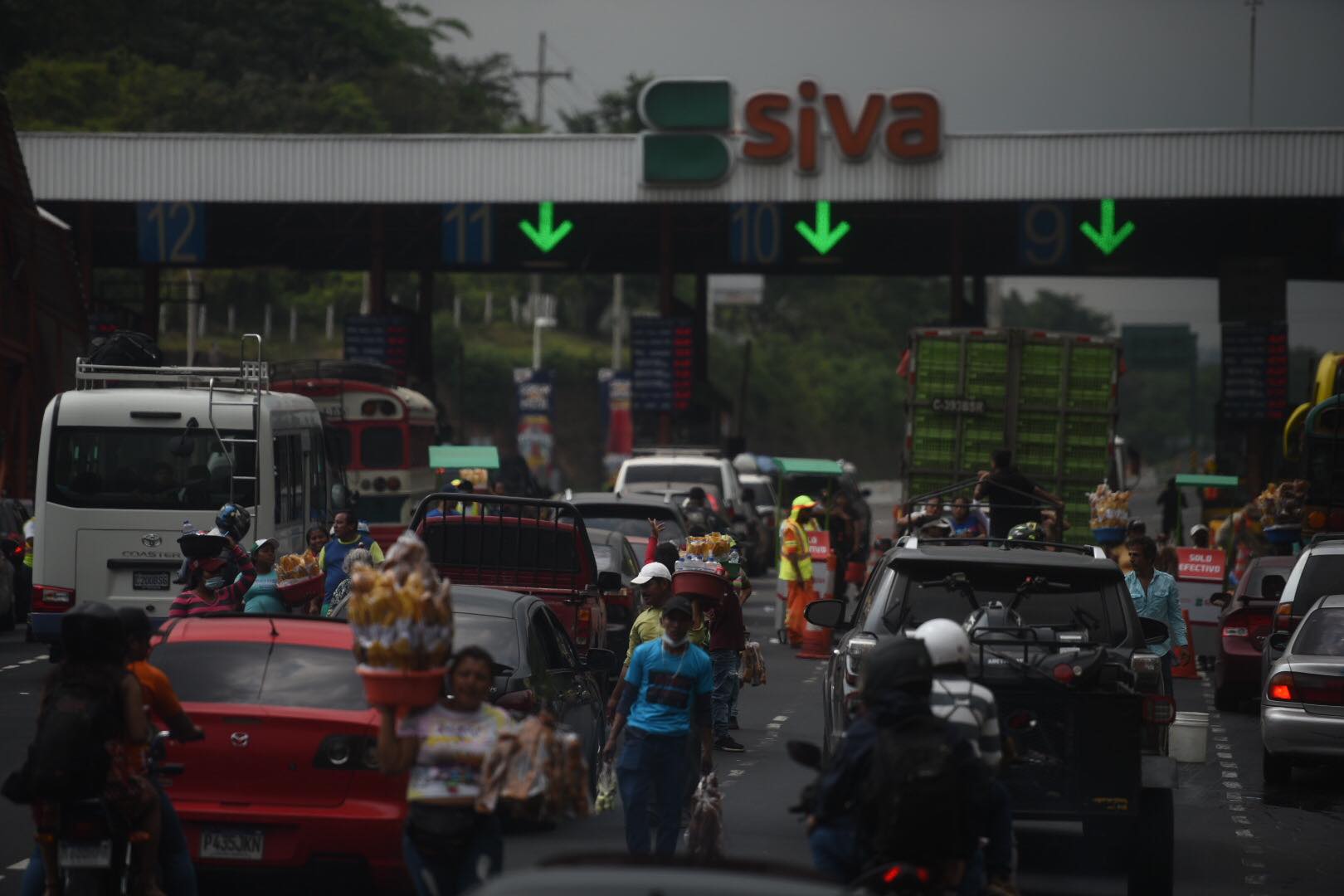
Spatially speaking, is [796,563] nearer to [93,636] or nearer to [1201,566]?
[1201,566]

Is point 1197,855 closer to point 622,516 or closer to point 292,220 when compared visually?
point 622,516

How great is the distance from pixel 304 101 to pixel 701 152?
1813 inches

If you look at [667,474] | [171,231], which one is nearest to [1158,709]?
[667,474]

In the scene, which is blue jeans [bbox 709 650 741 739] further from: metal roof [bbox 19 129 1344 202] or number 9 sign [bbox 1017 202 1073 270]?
number 9 sign [bbox 1017 202 1073 270]

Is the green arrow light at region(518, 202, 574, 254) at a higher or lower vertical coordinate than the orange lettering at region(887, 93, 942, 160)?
lower

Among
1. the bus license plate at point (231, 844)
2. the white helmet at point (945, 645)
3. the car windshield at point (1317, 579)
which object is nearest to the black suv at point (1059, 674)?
the white helmet at point (945, 645)

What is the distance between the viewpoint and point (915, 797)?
22.3 ft

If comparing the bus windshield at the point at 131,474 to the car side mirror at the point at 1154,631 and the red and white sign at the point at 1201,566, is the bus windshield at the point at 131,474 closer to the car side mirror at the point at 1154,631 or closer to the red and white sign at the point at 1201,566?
the car side mirror at the point at 1154,631

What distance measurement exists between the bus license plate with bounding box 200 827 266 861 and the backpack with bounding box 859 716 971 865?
3.39 metres

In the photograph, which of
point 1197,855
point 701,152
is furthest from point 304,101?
point 1197,855

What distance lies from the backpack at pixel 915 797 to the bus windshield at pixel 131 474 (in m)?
13.8

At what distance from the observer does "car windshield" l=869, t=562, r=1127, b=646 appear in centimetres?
1062

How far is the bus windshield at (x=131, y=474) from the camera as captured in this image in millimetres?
19703

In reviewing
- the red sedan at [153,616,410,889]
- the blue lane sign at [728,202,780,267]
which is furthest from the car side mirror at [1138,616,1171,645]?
the blue lane sign at [728,202,780,267]
